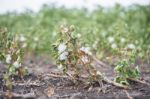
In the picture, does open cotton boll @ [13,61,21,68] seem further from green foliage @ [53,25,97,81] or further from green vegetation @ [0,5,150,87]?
green foliage @ [53,25,97,81]

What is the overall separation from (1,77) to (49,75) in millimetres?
455

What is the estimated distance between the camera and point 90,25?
7941 mm

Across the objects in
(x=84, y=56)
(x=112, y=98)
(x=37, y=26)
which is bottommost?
(x=112, y=98)

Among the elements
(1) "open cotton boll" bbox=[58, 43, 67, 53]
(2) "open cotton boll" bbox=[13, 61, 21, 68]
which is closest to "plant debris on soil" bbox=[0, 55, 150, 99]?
(2) "open cotton boll" bbox=[13, 61, 21, 68]

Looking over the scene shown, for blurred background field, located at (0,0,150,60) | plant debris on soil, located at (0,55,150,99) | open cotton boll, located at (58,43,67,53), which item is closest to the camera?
plant debris on soil, located at (0,55,150,99)

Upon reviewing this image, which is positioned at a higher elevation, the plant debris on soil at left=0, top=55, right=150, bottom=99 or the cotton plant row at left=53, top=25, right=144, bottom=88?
the cotton plant row at left=53, top=25, right=144, bottom=88

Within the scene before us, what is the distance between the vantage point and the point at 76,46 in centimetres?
373

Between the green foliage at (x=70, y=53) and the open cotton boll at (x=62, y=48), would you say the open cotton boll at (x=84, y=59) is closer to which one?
the green foliage at (x=70, y=53)

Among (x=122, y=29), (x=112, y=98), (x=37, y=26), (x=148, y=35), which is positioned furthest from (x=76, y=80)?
(x=37, y=26)

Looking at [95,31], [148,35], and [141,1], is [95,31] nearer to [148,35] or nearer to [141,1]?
[148,35]

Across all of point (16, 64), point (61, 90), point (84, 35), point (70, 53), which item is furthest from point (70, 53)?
point (84, 35)

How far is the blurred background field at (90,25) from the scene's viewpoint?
6.20 metres

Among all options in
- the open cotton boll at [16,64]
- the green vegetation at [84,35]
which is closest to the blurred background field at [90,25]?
the green vegetation at [84,35]

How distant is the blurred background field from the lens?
20.3 feet
